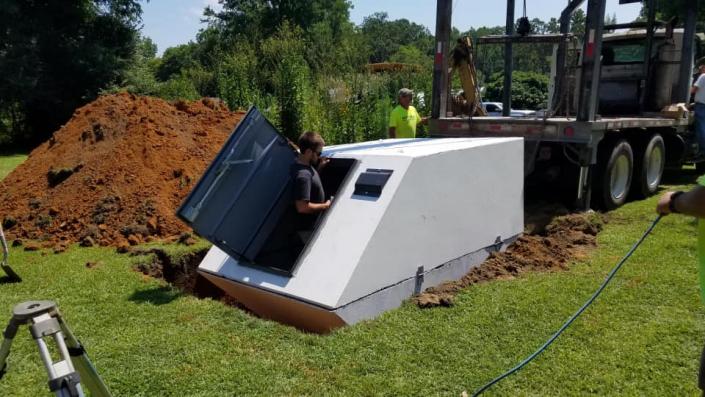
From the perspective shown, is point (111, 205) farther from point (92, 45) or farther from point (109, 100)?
point (92, 45)

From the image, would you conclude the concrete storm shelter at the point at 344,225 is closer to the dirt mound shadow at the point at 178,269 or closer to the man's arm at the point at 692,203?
the dirt mound shadow at the point at 178,269

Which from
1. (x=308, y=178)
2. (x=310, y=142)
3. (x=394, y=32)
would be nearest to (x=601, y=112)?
(x=310, y=142)

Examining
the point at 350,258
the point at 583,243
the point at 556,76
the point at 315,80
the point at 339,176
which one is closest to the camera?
the point at 350,258

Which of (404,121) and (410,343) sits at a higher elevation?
(404,121)

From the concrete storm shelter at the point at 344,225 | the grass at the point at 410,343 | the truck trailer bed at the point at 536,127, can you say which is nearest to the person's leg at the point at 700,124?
the truck trailer bed at the point at 536,127

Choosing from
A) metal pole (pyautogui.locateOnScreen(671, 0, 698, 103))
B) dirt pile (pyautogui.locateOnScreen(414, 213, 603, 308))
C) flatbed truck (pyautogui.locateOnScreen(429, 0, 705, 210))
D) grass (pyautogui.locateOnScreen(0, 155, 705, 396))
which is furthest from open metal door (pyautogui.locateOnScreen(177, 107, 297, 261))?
metal pole (pyautogui.locateOnScreen(671, 0, 698, 103))

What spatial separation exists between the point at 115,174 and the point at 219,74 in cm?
741

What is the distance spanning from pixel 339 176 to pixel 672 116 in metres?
7.09

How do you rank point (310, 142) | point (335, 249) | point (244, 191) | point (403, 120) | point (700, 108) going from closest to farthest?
point (335, 249) → point (310, 142) → point (244, 191) → point (403, 120) → point (700, 108)

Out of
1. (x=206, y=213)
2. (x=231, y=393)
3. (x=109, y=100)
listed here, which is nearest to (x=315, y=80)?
(x=109, y=100)

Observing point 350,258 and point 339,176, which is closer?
point 350,258

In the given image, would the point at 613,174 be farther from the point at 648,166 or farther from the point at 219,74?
the point at 219,74

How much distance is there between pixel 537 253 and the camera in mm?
5875

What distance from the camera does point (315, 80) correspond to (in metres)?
14.3
